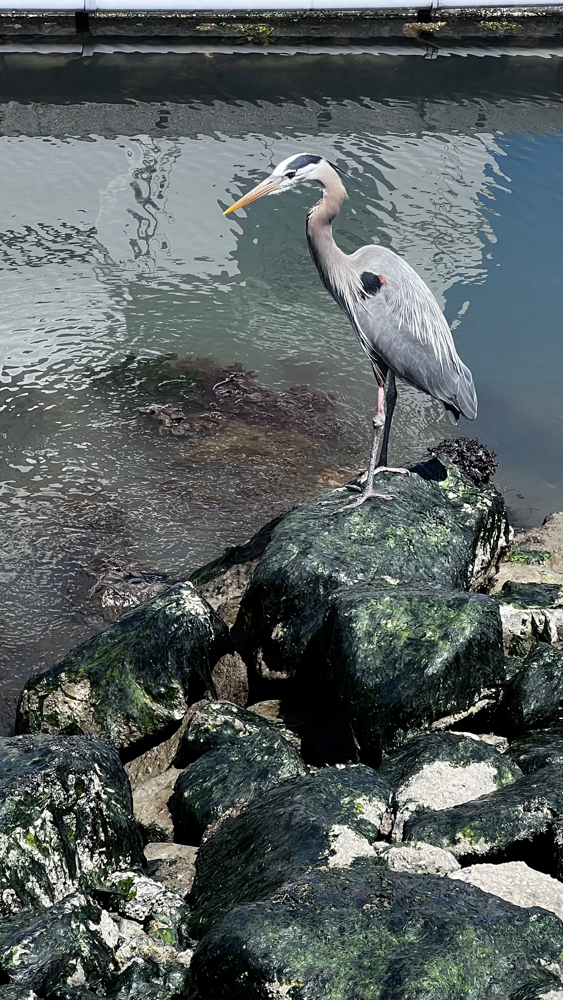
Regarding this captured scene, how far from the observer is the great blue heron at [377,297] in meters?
6.40

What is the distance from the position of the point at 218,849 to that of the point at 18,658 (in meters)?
3.07

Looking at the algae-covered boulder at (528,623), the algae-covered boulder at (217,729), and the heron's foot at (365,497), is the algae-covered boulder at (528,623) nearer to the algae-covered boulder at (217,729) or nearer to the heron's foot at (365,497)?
the heron's foot at (365,497)

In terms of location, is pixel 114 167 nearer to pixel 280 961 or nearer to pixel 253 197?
pixel 253 197

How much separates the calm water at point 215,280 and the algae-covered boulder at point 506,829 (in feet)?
10.6

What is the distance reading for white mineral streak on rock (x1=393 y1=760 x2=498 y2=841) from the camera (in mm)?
4266

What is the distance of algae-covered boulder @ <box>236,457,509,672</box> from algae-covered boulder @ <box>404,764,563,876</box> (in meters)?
1.72

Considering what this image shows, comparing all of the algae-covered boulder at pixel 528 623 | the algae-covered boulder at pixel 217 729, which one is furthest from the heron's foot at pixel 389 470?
the algae-covered boulder at pixel 217 729

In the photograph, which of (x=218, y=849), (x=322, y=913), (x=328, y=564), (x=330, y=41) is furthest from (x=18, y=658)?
(x=330, y=41)

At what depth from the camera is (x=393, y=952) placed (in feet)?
10.7

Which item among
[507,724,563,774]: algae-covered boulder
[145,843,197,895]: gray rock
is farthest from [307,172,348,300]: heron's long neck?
[145,843,197,895]: gray rock

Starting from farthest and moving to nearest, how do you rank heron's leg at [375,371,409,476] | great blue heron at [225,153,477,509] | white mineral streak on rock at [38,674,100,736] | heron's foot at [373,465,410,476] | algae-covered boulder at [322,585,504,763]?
heron's leg at [375,371,409,476] < heron's foot at [373,465,410,476] < great blue heron at [225,153,477,509] < white mineral streak on rock at [38,674,100,736] < algae-covered boulder at [322,585,504,763]

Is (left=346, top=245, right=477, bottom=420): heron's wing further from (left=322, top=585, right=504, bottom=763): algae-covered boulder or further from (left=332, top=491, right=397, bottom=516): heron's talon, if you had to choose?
(left=322, top=585, right=504, bottom=763): algae-covered boulder

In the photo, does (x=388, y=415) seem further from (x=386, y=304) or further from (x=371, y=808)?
(x=371, y=808)

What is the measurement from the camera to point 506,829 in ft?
13.0
